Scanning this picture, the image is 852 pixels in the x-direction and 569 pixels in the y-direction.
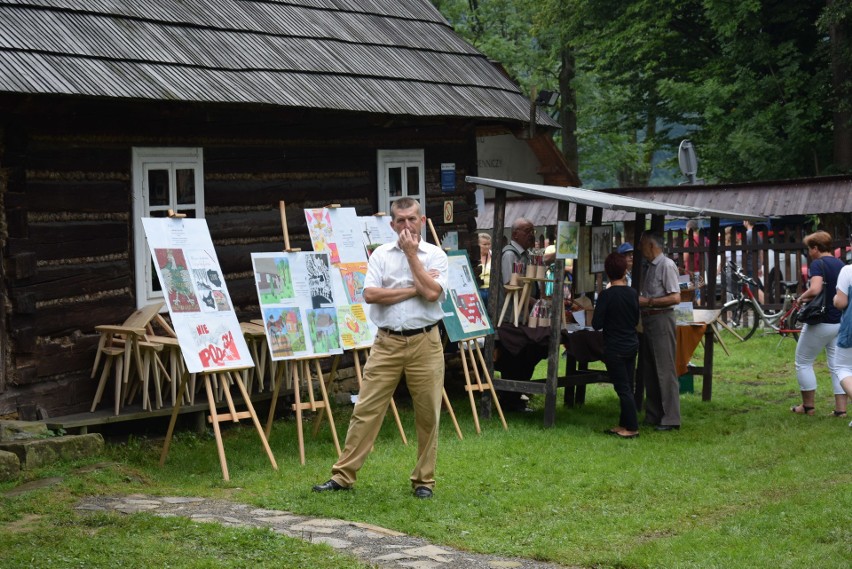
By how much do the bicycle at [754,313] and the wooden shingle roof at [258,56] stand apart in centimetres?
606

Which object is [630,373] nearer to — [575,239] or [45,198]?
[575,239]

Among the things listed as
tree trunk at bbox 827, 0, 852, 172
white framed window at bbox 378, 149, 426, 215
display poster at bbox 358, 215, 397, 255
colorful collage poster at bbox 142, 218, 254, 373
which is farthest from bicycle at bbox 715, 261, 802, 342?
colorful collage poster at bbox 142, 218, 254, 373

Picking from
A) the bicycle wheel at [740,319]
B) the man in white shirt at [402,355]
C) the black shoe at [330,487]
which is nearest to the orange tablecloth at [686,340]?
the man in white shirt at [402,355]

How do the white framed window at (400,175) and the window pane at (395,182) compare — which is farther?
the window pane at (395,182)

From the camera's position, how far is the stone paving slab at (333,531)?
6477mm

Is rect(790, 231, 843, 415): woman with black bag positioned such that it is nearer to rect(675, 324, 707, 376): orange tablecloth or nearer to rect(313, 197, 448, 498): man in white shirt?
rect(675, 324, 707, 376): orange tablecloth

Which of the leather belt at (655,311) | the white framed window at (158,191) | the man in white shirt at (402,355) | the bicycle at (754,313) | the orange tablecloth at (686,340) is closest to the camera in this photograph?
the man in white shirt at (402,355)

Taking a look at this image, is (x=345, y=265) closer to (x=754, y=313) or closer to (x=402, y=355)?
(x=402, y=355)

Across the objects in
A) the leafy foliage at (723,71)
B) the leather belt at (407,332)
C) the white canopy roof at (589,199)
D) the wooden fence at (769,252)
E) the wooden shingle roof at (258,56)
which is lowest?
the leather belt at (407,332)

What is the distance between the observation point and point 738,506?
→ 26.5 feet

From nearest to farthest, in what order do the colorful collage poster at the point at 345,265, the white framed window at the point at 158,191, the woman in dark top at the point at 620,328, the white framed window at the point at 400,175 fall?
the colorful collage poster at the point at 345,265, the white framed window at the point at 158,191, the woman in dark top at the point at 620,328, the white framed window at the point at 400,175

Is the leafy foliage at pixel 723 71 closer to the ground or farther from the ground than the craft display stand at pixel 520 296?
farther from the ground

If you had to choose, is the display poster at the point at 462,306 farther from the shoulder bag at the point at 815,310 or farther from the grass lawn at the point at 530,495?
the shoulder bag at the point at 815,310

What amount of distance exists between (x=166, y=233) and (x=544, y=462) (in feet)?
11.4
